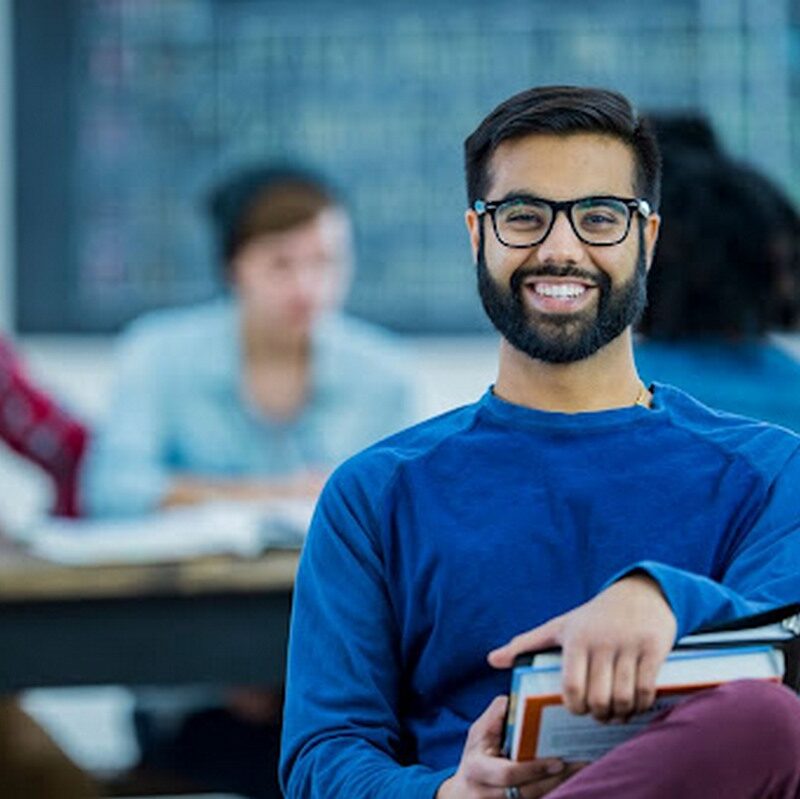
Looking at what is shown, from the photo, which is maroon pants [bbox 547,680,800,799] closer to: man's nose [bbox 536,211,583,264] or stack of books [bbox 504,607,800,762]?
stack of books [bbox 504,607,800,762]

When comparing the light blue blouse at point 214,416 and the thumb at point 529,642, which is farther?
the light blue blouse at point 214,416

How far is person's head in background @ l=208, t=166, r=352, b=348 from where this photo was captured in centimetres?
403

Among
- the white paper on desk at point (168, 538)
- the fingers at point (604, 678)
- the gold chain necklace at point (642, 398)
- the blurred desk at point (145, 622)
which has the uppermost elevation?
the gold chain necklace at point (642, 398)

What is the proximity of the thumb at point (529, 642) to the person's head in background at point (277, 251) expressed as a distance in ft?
8.19

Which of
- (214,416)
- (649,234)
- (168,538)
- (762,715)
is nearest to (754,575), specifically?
(762,715)

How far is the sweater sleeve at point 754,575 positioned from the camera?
1.51m

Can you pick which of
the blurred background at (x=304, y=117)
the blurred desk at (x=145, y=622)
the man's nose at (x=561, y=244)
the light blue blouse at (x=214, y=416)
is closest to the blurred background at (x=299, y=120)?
the blurred background at (x=304, y=117)

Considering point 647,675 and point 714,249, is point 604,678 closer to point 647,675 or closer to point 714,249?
point 647,675

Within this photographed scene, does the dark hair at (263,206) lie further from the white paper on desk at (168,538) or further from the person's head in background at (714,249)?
the person's head in background at (714,249)

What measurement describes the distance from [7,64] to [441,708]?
151 inches

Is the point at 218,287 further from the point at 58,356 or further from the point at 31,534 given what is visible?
the point at 31,534

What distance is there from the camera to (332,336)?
411 centimetres

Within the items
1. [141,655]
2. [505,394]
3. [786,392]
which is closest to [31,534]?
[141,655]

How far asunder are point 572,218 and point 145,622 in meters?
1.70
